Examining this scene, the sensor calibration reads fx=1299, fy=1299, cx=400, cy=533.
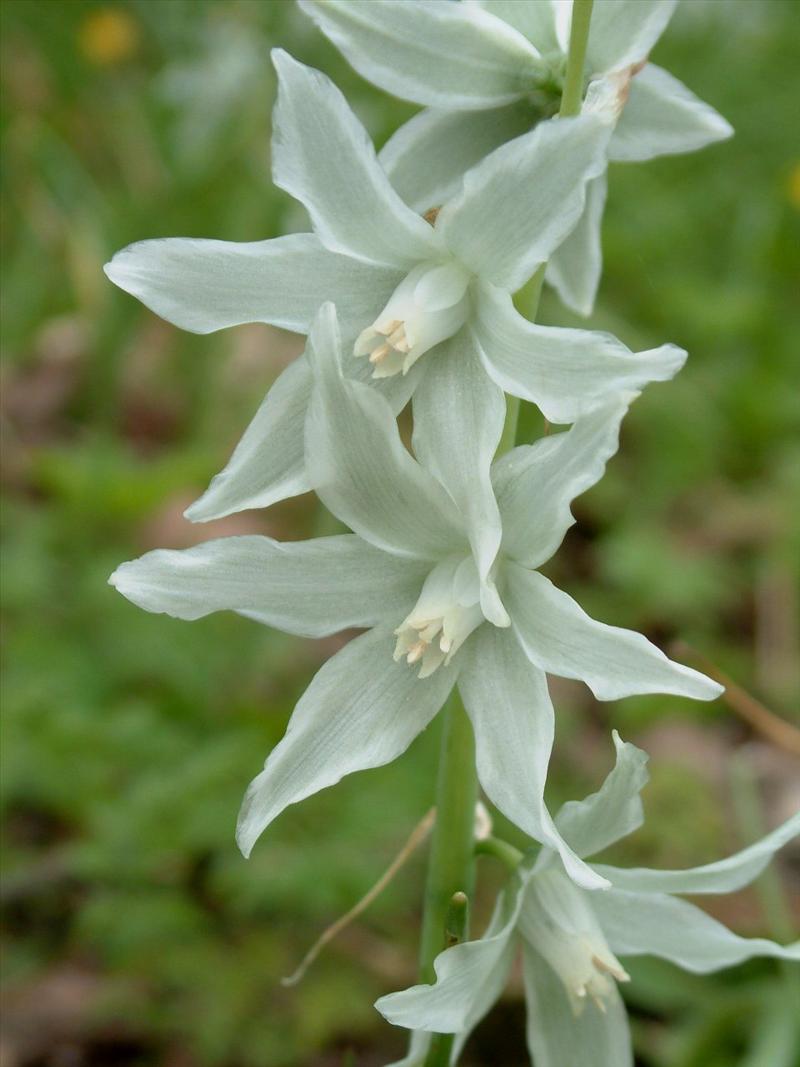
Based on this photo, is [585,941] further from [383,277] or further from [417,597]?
[383,277]

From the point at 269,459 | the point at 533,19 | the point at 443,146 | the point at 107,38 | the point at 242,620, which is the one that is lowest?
the point at 242,620

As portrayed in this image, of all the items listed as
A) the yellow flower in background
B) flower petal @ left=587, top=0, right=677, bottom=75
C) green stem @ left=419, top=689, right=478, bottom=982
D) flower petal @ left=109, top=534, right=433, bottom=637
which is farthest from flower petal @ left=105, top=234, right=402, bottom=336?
the yellow flower in background

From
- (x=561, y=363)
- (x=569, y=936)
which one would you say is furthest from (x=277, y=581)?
(x=569, y=936)

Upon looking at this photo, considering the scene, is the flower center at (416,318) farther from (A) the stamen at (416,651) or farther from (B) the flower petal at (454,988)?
(B) the flower petal at (454,988)

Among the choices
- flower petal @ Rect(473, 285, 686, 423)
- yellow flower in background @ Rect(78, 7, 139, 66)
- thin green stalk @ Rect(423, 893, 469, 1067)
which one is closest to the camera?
flower petal @ Rect(473, 285, 686, 423)

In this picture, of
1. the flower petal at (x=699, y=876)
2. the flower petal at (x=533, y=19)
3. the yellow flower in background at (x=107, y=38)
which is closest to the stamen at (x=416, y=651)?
the flower petal at (x=699, y=876)

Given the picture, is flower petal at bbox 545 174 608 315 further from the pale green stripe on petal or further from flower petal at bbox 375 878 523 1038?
flower petal at bbox 375 878 523 1038
